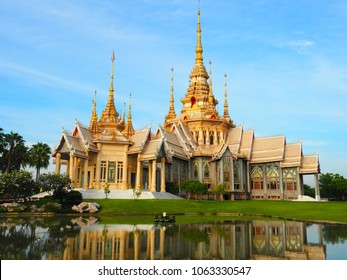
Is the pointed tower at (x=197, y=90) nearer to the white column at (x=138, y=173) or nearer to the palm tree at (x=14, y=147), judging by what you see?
the white column at (x=138, y=173)

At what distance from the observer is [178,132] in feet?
196

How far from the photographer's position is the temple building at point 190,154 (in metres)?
46.7

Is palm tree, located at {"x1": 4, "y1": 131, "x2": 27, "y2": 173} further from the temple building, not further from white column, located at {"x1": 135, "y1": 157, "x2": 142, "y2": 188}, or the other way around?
white column, located at {"x1": 135, "y1": 157, "x2": 142, "y2": 188}

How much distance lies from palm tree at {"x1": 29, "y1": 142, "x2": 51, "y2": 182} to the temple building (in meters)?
2.38

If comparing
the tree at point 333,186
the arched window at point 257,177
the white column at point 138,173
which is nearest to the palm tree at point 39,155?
the white column at point 138,173

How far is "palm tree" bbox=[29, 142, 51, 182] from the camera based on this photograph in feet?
161

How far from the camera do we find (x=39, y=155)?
1934 inches

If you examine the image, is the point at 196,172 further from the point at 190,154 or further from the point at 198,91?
the point at 198,91

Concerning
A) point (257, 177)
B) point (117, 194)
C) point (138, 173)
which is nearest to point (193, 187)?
point (138, 173)

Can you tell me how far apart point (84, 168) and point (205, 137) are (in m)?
24.8

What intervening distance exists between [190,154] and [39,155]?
2321 cm

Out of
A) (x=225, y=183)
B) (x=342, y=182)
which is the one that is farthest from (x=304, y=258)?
(x=342, y=182)

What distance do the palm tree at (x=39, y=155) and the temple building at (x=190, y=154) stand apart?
7.80 ft

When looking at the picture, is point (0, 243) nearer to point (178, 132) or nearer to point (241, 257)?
point (241, 257)
